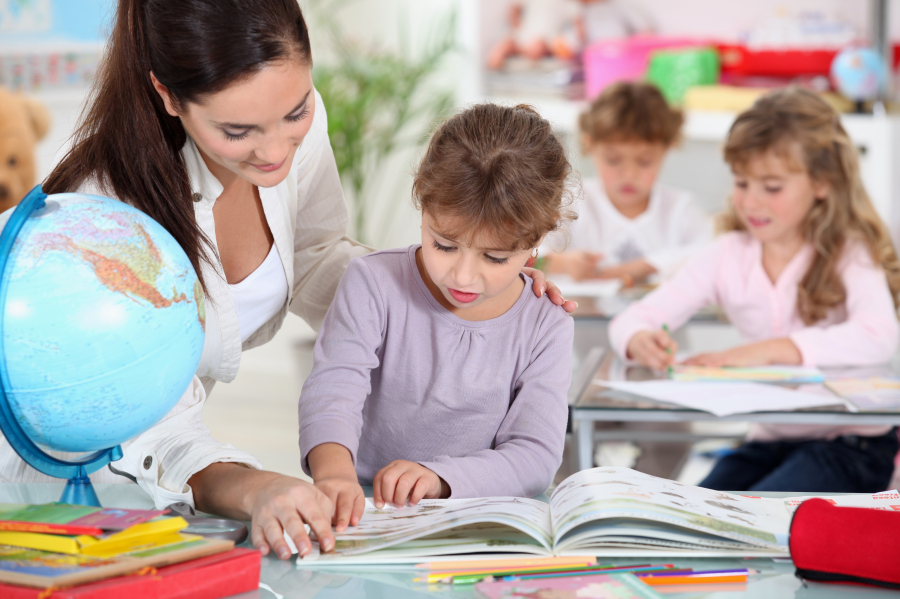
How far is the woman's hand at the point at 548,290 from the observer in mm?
1189

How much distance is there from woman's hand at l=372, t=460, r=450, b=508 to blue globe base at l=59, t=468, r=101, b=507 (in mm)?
284

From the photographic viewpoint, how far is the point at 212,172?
1.18m

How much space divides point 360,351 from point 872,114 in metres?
2.86

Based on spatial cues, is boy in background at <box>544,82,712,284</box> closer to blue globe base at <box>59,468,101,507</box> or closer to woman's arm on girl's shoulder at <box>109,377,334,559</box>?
woman's arm on girl's shoulder at <box>109,377,334,559</box>

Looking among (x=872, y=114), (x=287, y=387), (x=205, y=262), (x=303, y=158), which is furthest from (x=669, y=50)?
(x=205, y=262)

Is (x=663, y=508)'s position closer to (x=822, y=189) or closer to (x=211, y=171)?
(x=211, y=171)

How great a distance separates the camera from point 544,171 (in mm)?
1074

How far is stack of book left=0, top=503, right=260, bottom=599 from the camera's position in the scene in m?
0.67

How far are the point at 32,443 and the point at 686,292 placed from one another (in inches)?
60.3

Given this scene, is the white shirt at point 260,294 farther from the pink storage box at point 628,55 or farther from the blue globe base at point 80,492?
the pink storage box at point 628,55

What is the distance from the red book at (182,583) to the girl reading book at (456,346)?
0.15 m

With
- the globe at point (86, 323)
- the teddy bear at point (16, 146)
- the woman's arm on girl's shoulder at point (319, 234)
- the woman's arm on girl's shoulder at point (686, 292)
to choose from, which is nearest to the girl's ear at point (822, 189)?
the woman's arm on girl's shoulder at point (686, 292)

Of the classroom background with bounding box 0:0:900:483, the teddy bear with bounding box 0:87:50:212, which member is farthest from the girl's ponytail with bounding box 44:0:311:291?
the teddy bear with bounding box 0:87:50:212

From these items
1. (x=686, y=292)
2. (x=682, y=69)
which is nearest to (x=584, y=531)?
(x=686, y=292)
